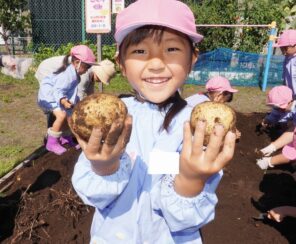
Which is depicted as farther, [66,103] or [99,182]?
[66,103]

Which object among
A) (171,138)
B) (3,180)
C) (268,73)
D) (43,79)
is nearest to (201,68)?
(268,73)

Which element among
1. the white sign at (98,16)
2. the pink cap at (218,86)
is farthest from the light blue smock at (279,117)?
the white sign at (98,16)

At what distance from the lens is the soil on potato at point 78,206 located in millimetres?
3449

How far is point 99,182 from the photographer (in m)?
1.43

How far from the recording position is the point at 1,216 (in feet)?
12.0

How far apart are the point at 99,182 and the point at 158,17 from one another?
69cm

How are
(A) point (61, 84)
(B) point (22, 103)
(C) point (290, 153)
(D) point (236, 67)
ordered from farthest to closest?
(D) point (236, 67) → (B) point (22, 103) → (A) point (61, 84) → (C) point (290, 153)

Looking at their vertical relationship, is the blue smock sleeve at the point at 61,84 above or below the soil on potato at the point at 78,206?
above

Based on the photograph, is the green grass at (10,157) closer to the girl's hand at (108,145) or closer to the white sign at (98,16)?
the white sign at (98,16)

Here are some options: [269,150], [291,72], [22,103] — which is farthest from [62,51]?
[269,150]

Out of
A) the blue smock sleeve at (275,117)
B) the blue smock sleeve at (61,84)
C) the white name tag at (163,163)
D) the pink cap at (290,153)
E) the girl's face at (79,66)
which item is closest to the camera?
the white name tag at (163,163)

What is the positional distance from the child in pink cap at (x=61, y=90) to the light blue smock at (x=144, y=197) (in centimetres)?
337

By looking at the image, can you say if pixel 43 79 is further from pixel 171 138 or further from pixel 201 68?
pixel 201 68

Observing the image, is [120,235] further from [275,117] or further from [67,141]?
[275,117]
